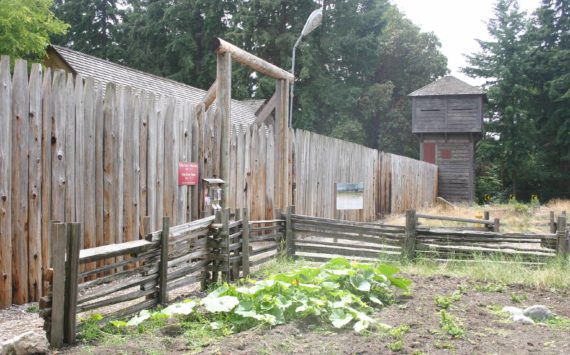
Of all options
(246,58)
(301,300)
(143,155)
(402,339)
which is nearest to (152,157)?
(143,155)

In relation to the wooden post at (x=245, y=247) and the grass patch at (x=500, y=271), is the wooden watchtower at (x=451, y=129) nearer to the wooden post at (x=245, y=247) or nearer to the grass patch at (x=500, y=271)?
the grass patch at (x=500, y=271)

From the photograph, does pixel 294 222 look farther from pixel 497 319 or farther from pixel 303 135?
pixel 497 319

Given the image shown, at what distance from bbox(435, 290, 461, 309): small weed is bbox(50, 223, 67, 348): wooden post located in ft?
10.4

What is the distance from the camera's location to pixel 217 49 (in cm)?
804

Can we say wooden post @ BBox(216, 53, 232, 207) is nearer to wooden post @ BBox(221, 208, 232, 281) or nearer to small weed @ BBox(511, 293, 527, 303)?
wooden post @ BBox(221, 208, 232, 281)

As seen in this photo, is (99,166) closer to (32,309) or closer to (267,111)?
(32,309)

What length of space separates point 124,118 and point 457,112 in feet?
87.8

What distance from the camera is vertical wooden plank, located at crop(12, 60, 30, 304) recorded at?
5199 mm

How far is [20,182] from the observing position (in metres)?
5.25

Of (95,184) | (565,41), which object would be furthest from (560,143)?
(95,184)

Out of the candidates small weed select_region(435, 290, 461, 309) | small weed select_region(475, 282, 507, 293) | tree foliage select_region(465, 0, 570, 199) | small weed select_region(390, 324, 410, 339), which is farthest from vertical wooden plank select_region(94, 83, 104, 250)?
tree foliage select_region(465, 0, 570, 199)

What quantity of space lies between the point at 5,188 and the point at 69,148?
2.67 ft

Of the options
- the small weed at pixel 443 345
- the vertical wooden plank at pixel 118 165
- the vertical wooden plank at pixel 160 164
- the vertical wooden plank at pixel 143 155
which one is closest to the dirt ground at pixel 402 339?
the small weed at pixel 443 345

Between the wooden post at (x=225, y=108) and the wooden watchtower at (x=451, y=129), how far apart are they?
2448 cm
